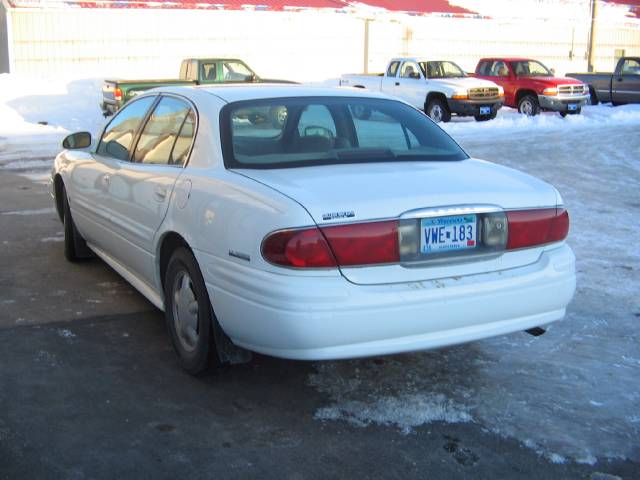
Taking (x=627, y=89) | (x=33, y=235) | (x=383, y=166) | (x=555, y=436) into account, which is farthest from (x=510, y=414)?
(x=627, y=89)

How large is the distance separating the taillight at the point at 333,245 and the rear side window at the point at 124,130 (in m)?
2.03

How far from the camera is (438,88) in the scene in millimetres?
20578

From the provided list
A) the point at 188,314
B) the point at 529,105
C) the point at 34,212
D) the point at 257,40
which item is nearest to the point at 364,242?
the point at 188,314

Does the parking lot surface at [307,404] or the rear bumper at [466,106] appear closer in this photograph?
the parking lot surface at [307,404]

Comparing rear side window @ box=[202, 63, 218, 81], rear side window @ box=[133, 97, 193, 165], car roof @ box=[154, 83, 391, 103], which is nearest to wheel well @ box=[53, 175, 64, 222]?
rear side window @ box=[133, 97, 193, 165]

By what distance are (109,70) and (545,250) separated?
24262 millimetres

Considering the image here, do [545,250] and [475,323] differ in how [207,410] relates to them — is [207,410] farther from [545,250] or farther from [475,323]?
[545,250]

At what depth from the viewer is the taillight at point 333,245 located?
3529 mm

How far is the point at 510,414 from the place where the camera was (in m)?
3.89

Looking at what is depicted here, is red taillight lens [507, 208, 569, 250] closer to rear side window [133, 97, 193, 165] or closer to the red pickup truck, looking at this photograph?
rear side window [133, 97, 193, 165]

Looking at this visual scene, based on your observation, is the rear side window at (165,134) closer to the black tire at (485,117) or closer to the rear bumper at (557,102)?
the black tire at (485,117)

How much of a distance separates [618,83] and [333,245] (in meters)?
23.6

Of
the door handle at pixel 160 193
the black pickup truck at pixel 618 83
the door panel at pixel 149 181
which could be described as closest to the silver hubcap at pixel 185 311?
the door panel at pixel 149 181

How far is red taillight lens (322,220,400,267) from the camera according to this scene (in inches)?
140
